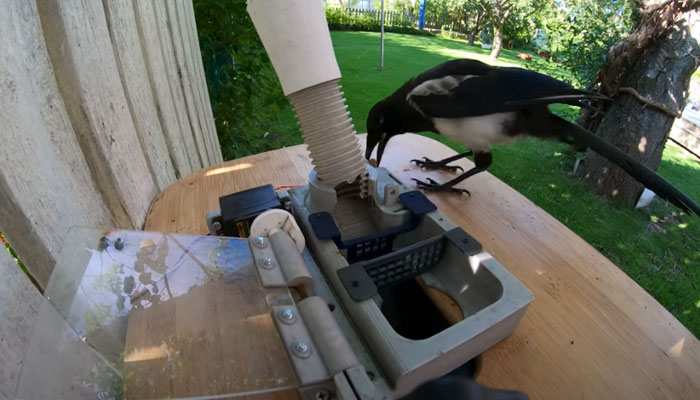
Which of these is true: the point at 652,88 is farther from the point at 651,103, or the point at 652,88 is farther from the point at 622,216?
the point at 622,216

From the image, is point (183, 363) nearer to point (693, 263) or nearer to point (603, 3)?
point (693, 263)

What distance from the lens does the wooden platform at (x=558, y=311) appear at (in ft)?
1.75

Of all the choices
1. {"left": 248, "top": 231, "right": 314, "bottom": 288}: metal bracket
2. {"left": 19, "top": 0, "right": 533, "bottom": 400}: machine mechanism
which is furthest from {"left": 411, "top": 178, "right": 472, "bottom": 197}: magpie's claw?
{"left": 248, "top": 231, "right": 314, "bottom": 288}: metal bracket

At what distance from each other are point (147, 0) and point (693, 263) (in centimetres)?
294

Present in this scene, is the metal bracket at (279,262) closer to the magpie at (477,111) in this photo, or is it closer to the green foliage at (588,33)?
the magpie at (477,111)

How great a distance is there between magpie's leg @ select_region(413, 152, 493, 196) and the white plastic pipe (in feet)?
1.30

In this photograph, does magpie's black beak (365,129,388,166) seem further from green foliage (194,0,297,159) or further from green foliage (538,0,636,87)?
green foliage (538,0,636,87)

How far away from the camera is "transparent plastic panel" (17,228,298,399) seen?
39 centimetres

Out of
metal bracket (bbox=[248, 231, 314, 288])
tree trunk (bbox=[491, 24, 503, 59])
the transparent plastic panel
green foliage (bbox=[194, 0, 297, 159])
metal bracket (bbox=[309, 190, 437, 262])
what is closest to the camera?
the transparent plastic panel

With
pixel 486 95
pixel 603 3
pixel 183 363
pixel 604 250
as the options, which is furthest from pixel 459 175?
pixel 603 3

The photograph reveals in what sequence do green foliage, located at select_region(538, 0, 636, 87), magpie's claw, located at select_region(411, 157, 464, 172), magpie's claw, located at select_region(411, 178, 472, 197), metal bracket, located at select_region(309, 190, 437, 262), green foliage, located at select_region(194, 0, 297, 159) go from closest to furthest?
metal bracket, located at select_region(309, 190, 437, 262) < magpie's claw, located at select_region(411, 178, 472, 197) < magpie's claw, located at select_region(411, 157, 464, 172) < green foliage, located at select_region(194, 0, 297, 159) < green foliage, located at select_region(538, 0, 636, 87)

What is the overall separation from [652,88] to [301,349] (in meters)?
2.49

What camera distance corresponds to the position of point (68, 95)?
2.07 ft

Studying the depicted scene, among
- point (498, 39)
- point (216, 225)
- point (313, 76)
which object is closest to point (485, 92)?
point (313, 76)
